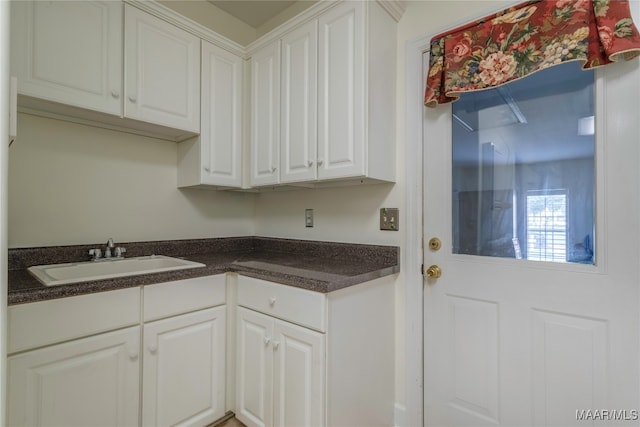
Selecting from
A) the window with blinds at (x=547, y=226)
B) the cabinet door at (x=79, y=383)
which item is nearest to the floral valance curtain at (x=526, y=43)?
the window with blinds at (x=547, y=226)

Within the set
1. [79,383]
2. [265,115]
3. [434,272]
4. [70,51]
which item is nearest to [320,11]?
[265,115]

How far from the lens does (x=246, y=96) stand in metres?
2.09

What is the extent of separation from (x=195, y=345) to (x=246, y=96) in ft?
5.22

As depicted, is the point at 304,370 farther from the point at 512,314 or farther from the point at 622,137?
the point at 622,137

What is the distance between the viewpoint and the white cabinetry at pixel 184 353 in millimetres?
1363

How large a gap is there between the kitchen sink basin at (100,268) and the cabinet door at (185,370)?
0.28 m

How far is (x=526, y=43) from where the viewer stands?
1.25 m

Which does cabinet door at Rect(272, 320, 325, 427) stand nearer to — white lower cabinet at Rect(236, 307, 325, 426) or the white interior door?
white lower cabinet at Rect(236, 307, 325, 426)

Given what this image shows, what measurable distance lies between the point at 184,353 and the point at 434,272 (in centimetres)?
131

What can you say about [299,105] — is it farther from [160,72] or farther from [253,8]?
[253,8]

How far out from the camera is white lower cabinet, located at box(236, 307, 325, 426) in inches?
50.1

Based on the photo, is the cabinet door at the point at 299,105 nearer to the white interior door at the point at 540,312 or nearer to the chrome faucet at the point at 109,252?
the white interior door at the point at 540,312

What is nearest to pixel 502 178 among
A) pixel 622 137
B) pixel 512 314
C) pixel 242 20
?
pixel 622 137

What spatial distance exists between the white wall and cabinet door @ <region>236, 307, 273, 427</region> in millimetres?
881
